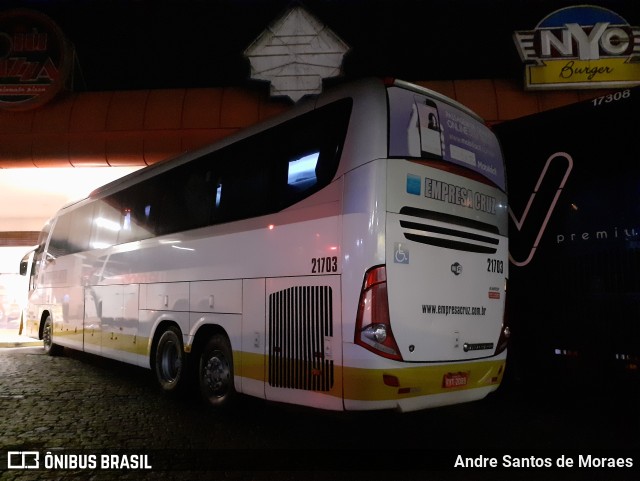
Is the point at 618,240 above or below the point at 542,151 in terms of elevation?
below

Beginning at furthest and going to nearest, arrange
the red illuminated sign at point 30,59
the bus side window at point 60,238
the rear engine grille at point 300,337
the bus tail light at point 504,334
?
the red illuminated sign at point 30,59
the bus side window at point 60,238
the bus tail light at point 504,334
the rear engine grille at point 300,337

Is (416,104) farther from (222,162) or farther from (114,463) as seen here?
(114,463)

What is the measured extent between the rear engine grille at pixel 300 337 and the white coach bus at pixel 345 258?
2cm

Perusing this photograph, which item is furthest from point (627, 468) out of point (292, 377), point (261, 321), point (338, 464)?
point (261, 321)

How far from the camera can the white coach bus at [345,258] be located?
13.6 ft

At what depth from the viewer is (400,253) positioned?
4227 mm

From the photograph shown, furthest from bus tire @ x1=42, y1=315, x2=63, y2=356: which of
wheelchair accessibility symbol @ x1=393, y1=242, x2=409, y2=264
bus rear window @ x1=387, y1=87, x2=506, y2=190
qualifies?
bus rear window @ x1=387, y1=87, x2=506, y2=190

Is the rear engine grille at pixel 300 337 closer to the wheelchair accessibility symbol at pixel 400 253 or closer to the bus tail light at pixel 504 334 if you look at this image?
the wheelchair accessibility symbol at pixel 400 253

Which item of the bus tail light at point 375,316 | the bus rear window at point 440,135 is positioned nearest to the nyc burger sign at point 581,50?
the bus rear window at point 440,135

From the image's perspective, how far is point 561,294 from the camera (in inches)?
220

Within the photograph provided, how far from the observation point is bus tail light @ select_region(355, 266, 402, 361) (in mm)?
4070

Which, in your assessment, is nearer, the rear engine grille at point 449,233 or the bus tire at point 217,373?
the rear engine grille at point 449,233

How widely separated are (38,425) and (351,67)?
1113 cm

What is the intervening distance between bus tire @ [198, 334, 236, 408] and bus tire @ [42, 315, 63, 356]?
649 centimetres
